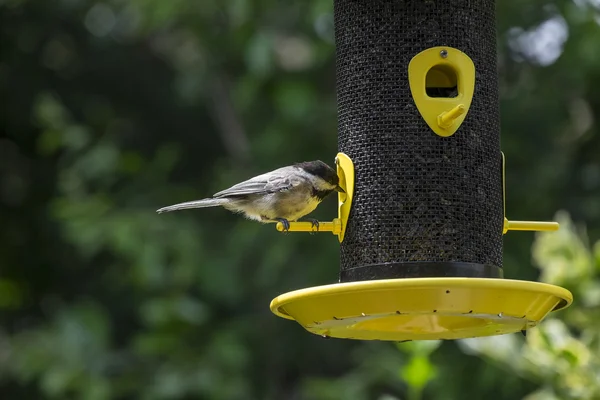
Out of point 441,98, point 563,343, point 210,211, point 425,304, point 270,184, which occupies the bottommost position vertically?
point 563,343

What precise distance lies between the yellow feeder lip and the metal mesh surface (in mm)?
318

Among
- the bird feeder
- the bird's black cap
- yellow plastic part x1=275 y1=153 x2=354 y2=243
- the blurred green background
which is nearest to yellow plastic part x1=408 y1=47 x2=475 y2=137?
the bird feeder

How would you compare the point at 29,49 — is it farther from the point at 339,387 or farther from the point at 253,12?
the point at 339,387

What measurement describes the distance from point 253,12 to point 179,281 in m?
2.52

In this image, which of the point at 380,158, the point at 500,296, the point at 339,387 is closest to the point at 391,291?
the point at 500,296

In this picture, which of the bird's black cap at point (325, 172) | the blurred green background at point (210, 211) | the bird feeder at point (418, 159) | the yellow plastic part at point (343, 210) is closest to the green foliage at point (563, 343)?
the bird feeder at point (418, 159)

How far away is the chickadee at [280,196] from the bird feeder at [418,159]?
0.84 ft

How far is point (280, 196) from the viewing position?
6020 mm

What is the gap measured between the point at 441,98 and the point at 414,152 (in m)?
0.28

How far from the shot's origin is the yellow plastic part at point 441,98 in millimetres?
5207

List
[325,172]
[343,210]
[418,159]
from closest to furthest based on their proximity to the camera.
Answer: [418,159]
[343,210]
[325,172]

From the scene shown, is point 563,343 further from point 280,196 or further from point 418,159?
point 280,196

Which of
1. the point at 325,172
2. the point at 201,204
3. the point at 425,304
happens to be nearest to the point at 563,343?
the point at 425,304

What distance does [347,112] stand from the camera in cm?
556
